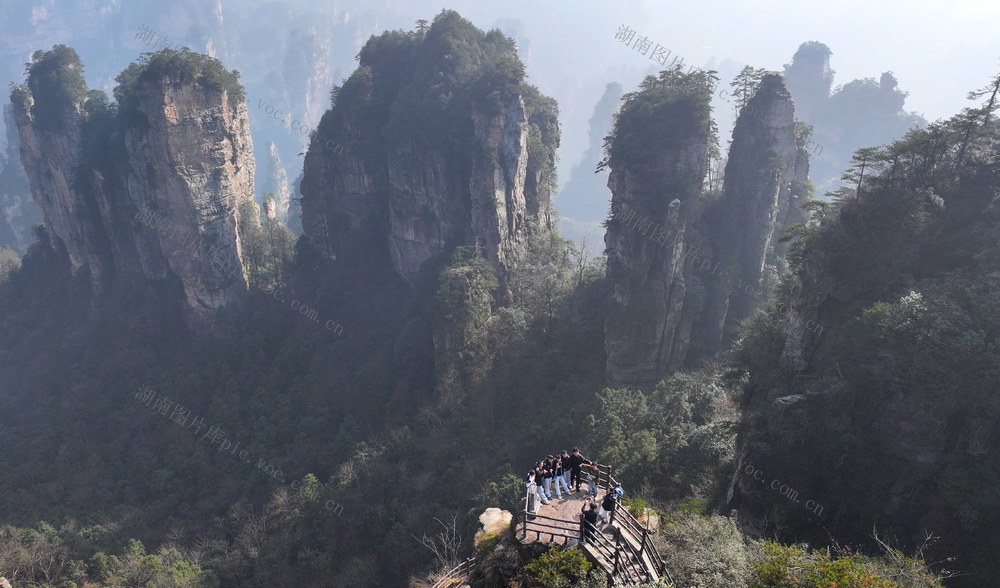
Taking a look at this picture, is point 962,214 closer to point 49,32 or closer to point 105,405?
point 105,405

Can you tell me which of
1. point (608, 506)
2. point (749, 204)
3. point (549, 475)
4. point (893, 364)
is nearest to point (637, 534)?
point (608, 506)

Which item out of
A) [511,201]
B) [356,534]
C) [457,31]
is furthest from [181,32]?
[356,534]

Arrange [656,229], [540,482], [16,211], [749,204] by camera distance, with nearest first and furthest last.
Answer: [540,482] < [656,229] < [749,204] < [16,211]

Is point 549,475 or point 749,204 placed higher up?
point 749,204

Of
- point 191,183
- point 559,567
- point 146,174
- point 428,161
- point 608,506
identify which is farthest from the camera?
point 428,161

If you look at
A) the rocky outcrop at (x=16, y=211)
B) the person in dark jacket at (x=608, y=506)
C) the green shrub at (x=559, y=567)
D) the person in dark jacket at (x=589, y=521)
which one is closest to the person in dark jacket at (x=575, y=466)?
the person in dark jacket at (x=608, y=506)

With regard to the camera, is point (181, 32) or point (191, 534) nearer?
point (191, 534)

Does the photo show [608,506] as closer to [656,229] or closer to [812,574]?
[812,574]
